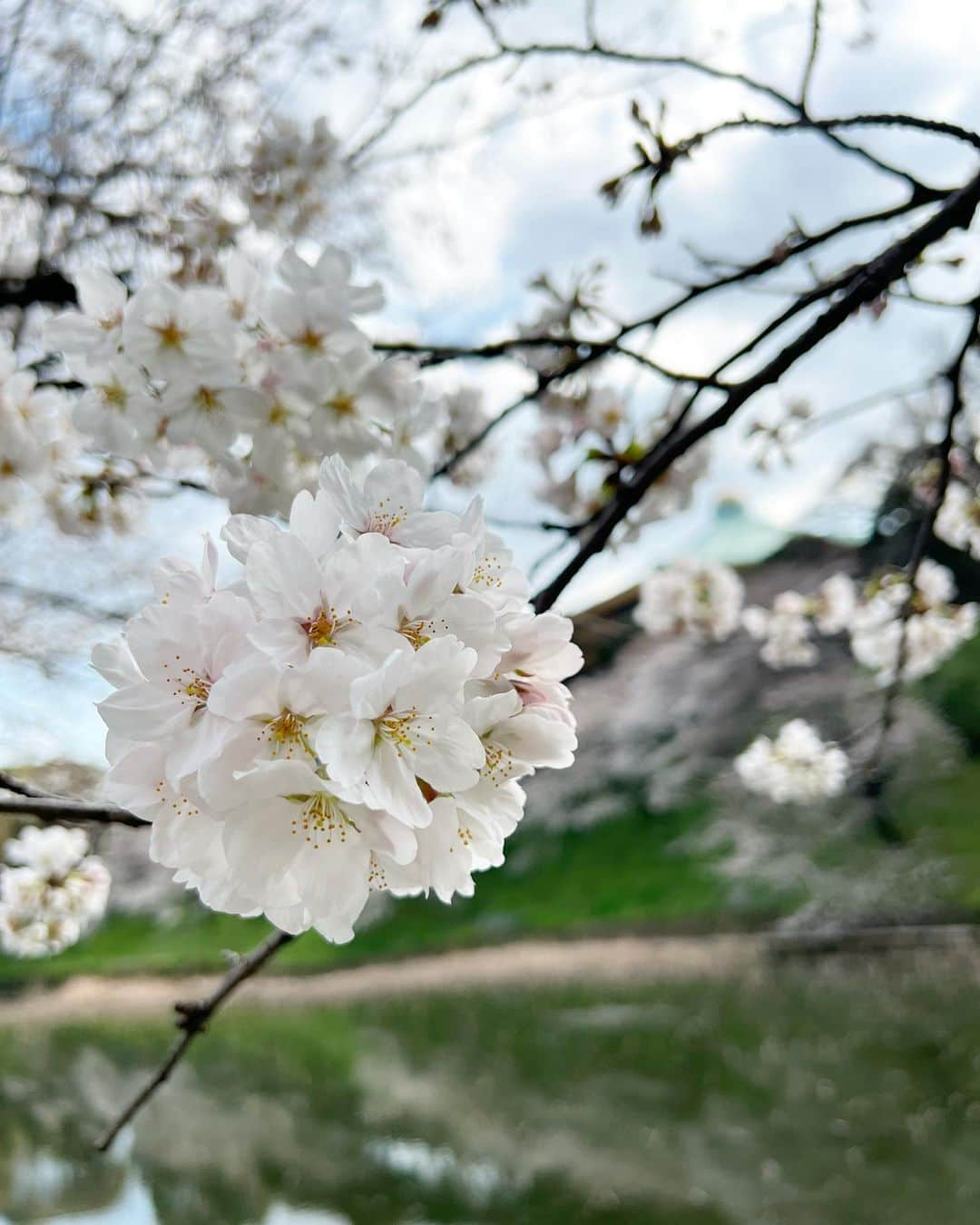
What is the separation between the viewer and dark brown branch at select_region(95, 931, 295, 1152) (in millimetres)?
368

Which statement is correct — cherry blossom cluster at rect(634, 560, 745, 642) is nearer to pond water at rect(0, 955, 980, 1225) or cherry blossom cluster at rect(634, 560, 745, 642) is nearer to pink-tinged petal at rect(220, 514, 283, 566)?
pond water at rect(0, 955, 980, 1225)

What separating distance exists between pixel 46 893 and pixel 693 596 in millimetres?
1252

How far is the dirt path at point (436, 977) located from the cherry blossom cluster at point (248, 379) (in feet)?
11.7

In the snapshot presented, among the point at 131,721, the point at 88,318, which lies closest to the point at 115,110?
the point at 88,318

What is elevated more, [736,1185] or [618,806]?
[618,806]

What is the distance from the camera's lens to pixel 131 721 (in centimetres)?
27

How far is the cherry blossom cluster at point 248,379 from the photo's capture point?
0.60 metres

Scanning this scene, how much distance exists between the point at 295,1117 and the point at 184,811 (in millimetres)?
2974

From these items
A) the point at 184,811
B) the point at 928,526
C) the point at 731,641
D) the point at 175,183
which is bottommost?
the point at 184,811

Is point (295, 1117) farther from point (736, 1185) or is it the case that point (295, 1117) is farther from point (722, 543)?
Answer: point (722, 543)

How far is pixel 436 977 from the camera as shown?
4.21 metres

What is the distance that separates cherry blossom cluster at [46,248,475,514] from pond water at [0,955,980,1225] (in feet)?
6.86

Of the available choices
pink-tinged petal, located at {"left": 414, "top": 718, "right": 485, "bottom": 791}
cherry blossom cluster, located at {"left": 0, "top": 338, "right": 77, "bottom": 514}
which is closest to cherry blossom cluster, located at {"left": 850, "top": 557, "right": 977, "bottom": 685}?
cherry blossom cluster, located at {"left": 0, "top": 338, "right": 77, "bottom": 514}

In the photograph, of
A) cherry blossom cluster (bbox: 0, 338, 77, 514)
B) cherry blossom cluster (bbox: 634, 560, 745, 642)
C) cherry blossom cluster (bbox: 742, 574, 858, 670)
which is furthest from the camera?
cherry blossom cluster (bbox: 742, 574, 858, 670)
